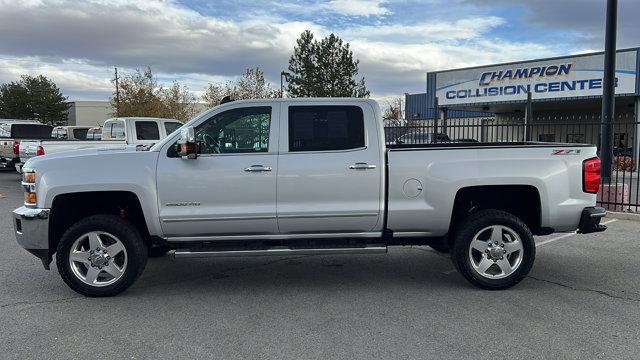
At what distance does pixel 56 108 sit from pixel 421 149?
2944 inches

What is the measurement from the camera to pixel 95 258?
210 inches

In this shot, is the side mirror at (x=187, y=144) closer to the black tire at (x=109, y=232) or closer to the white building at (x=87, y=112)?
the black tire at (x=109, y=232)

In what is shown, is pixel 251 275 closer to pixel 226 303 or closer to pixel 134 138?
pixel 226 303

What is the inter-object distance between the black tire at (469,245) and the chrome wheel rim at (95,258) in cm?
338

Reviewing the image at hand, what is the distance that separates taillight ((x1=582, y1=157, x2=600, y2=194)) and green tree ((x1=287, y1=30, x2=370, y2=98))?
1405 inches

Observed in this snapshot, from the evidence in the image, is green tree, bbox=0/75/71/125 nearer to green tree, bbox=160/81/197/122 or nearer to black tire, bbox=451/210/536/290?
green tree, bbox=160/81/197/122

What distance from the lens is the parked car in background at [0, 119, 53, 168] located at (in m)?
18.9

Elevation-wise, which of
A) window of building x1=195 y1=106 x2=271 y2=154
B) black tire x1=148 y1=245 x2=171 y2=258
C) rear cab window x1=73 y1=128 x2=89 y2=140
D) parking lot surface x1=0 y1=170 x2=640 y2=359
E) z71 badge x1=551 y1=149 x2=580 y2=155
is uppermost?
rear cab window x1=73 y1=128 x2=89 y2=140

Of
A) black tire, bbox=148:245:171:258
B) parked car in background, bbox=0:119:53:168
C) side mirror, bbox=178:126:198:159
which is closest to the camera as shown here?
side mirror, bbox=178:126:198:159

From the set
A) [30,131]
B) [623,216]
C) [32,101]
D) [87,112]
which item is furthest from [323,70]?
A: [87,112]

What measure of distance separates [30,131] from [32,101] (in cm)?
5612

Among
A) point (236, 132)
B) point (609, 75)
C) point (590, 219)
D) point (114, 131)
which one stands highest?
point (609, 75)

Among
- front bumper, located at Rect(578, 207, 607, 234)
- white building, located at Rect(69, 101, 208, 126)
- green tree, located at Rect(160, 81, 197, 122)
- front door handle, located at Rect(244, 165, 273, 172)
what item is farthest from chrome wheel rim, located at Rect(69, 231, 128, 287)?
white building, located at Rect(69, 101, 208, 126)

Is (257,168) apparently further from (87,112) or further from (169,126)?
(87,112)
